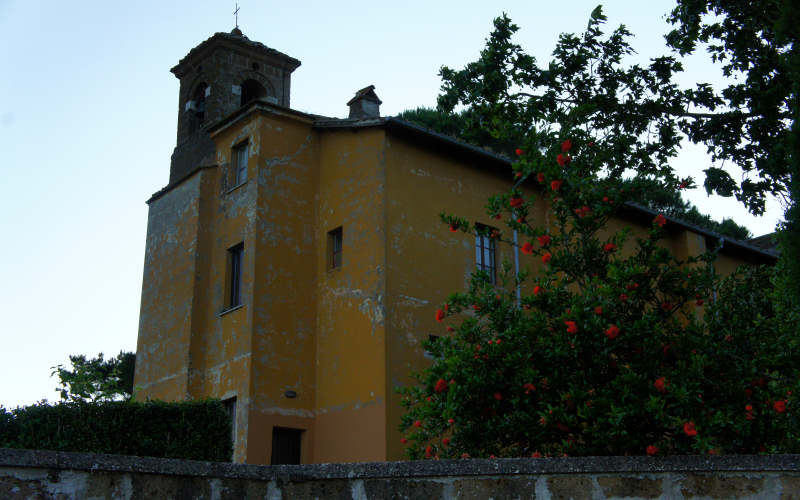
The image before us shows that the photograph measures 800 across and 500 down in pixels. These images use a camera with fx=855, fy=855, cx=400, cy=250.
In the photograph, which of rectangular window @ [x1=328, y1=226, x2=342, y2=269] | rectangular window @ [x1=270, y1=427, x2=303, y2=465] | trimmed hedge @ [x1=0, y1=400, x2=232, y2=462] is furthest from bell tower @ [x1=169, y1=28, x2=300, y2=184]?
trimmed hedge @ [x1=0, y1=400, x2=232, y2=462]

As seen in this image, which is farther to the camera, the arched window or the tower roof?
the arched window

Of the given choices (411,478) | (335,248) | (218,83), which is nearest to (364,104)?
(335,248)

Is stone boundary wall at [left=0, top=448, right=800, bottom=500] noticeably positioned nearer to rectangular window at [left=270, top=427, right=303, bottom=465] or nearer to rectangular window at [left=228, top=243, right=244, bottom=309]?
rectangular window at [left=270, top=427, right=303, bottom=465]

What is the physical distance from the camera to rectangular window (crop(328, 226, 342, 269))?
1878cm

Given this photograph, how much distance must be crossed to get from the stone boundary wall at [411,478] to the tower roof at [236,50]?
18.7m

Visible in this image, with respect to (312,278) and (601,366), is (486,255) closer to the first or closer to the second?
(312,278)

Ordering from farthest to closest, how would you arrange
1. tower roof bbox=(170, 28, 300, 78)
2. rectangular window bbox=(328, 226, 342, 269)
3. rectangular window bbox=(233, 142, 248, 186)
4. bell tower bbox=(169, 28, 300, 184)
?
tower roof bbox=(170, 28, 300, 78)
bell tower bbox=(169, 28, 300, 184)
rectangular window bbox=(233, 142, 248, 186)
rectangular window bbox=(328, 226, 342, 269)

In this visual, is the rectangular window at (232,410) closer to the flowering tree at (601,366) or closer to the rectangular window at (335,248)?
the rectangular window at (335,248)

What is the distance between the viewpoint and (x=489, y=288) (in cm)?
1020

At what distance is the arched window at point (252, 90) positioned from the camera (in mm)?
23172

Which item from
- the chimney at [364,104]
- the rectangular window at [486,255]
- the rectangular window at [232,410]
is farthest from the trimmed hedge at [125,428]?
the chimney at [364,104]

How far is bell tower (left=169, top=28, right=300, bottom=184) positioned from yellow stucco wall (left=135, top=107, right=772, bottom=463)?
1.61 m

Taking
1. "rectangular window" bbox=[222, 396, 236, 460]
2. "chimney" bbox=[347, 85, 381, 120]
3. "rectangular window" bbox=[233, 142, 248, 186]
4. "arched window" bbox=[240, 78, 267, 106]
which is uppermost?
"arched window" bbox=[240, 78, 267, 106]

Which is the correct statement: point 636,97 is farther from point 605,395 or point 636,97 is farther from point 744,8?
point 605,395
